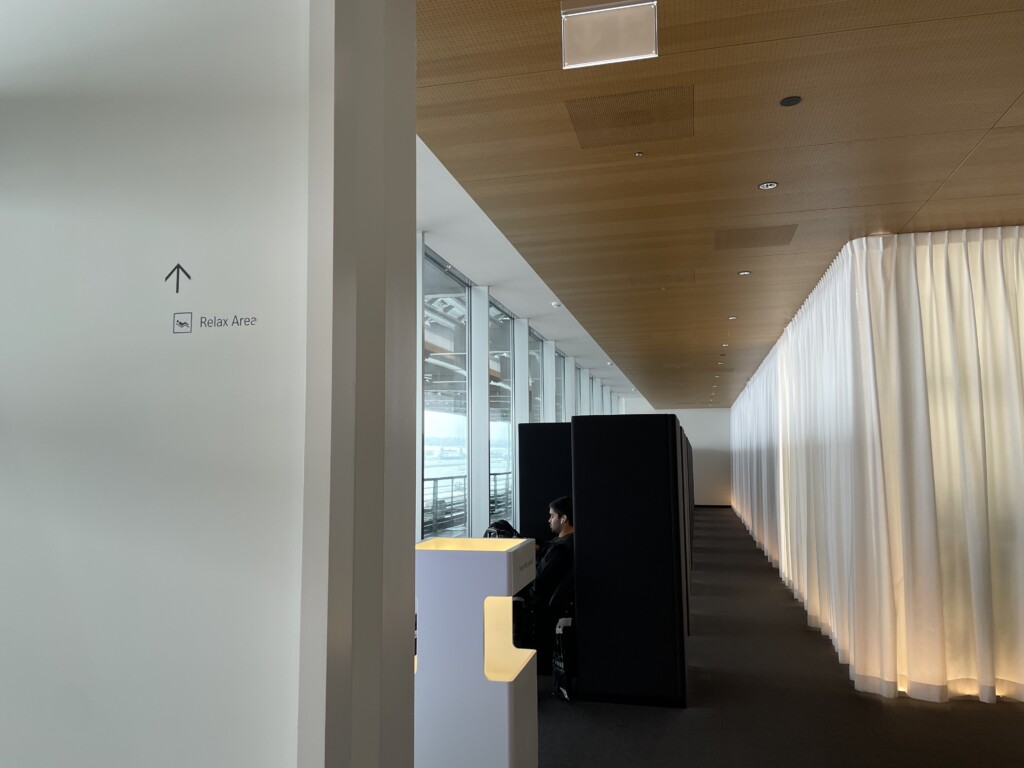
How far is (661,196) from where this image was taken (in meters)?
4.24

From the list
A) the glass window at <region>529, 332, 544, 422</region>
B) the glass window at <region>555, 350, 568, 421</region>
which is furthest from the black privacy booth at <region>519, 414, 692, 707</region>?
the glass window at <region>555, 350, 568, 421</region>

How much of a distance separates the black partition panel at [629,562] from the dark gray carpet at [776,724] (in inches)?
5.9

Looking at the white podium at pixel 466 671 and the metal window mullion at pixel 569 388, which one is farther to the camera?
the metal window mullion at pixel 569 388

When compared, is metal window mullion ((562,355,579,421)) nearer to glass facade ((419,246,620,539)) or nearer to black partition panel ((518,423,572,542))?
glass facade ((419,246,620,539))

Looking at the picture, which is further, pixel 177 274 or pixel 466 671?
pixel 466 671

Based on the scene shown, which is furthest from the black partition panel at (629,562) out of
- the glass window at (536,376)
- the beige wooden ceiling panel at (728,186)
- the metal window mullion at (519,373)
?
the glass window at (536,376)

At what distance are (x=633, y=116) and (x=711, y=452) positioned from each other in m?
21.9

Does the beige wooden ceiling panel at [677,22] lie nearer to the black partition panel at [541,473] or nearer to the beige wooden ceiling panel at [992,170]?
the beige wooden ceiling panel at [992,170]

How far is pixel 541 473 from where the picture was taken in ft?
25.4

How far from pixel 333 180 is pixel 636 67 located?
1.91 meters

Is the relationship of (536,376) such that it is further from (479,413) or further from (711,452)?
(711,452)

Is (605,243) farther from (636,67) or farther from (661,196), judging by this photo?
(636,67)

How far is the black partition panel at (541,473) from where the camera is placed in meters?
7.68

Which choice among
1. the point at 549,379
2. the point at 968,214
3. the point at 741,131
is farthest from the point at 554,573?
the point at 549,379
